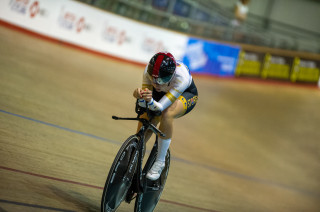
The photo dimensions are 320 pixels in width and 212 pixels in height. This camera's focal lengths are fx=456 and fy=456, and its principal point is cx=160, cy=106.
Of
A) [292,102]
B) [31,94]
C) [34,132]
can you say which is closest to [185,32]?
[292,102]

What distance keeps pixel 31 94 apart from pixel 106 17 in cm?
659

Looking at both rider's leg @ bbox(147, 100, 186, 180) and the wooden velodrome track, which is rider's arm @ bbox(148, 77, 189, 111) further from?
the wooden velodrome track

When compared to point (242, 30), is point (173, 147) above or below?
below

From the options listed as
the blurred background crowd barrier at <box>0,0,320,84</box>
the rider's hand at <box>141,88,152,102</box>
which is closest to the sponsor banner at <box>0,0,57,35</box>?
the blurred background crowd barrier at <box>0,0,320,84</box>

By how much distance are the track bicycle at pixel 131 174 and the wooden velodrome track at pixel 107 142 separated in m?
0.32

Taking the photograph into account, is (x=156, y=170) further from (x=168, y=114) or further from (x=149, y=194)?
(x=168, y=114)

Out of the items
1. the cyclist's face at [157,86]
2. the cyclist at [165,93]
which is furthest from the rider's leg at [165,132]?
the cyclist's face at [157,86]

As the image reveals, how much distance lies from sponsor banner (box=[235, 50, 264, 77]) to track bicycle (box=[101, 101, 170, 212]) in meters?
13.3

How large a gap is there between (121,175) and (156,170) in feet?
1.38

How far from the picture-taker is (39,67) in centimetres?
859

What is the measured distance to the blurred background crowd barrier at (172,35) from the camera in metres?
12.0

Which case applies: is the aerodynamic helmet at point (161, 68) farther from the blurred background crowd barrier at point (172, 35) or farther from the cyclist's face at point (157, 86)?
the blurred background crowd barrier at point (172, 35)

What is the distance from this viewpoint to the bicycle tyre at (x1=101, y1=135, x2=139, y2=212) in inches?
124

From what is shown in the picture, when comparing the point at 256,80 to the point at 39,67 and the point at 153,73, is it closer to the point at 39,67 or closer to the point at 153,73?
the point at 39,67
